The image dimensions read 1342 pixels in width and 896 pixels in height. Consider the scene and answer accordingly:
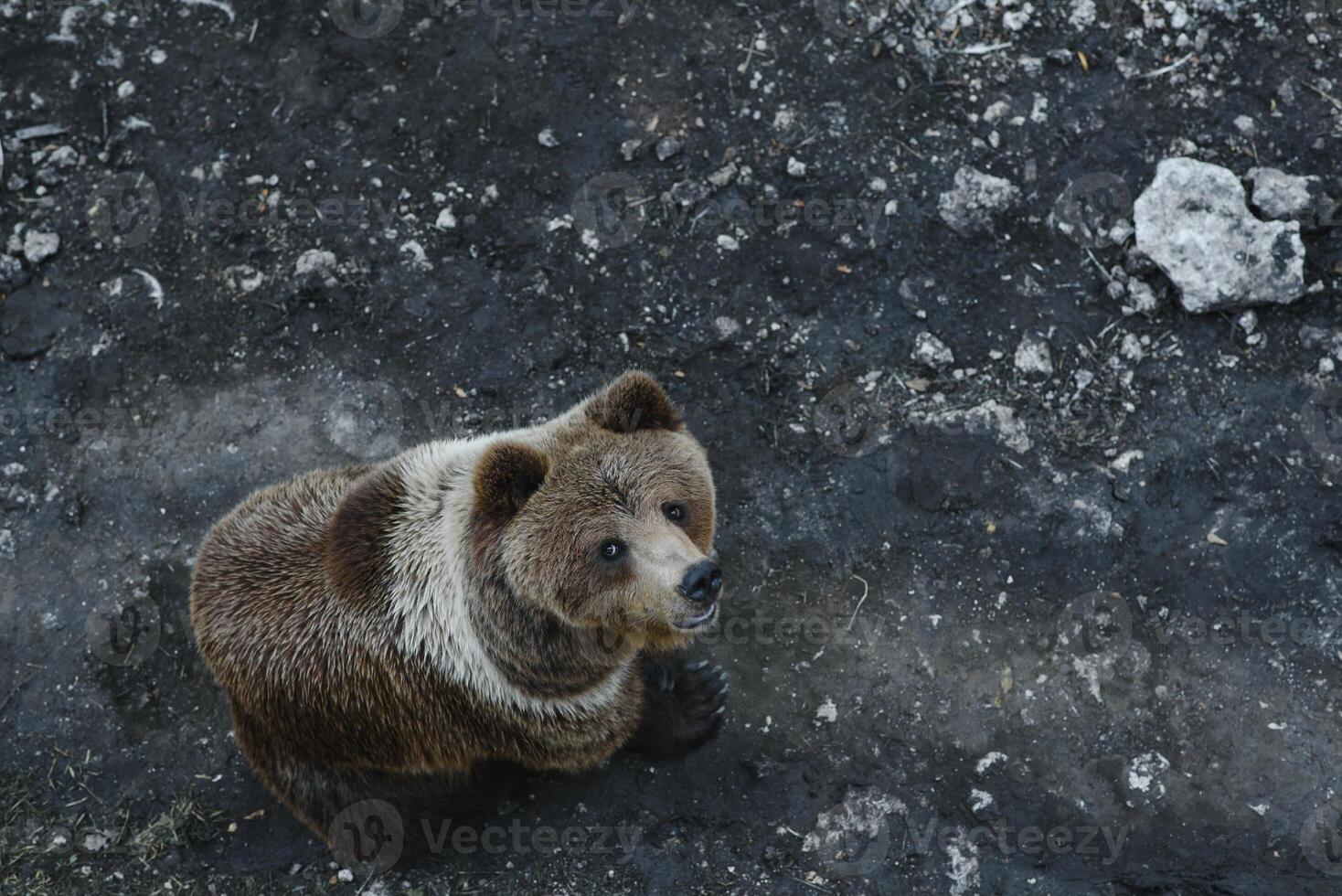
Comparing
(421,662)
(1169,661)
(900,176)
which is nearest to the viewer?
(421,662)

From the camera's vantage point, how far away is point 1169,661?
5.56m

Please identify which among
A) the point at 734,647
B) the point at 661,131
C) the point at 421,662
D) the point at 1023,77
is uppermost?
the point at 1023,77

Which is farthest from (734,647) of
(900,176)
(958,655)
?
(900,176)

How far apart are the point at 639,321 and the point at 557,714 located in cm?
227

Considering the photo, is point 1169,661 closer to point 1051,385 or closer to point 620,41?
point 1051,385

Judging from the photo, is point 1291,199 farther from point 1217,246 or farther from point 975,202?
point 975,202

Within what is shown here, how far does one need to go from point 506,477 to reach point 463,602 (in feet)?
2.00

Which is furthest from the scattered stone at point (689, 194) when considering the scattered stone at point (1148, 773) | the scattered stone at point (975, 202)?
the scattered stone at point (1148, 773)

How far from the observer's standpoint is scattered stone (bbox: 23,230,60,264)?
662cm

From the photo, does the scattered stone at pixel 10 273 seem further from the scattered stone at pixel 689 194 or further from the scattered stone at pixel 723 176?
the scattered stone at pixel 723 176

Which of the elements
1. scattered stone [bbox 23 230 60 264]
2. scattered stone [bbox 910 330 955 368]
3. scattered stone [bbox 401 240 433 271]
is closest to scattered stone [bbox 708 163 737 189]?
scattered stone [bbox 910 330 955 368]

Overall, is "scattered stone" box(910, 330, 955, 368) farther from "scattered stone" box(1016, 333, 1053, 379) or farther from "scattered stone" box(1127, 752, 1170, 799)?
"scattered stone" box(1127, 752, 1170, 799)

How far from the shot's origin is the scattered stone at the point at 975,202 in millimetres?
6336

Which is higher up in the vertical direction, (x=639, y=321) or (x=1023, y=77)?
(x=1023, y=77)
